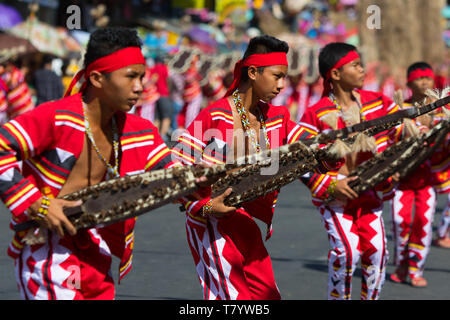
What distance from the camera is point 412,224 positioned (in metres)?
7.86

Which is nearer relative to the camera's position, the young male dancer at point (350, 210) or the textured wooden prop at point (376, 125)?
the textured wooden prop at point (376, 125)

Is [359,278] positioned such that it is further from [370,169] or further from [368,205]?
[370,169]

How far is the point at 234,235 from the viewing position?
486 cm

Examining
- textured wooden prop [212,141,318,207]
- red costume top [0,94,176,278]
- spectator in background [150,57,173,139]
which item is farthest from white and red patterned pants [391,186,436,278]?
spectator in background [150,57,173,139]

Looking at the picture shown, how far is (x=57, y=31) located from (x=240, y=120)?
18490 millimetres

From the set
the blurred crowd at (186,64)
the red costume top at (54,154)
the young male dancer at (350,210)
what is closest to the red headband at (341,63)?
the young male dancer at (350,210)

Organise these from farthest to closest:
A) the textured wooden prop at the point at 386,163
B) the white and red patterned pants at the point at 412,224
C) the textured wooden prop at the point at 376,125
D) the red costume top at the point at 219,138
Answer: the white and red patterned pants at the point at 412,224, the textured wooden prop at the point at 386,163, the red costume top at the point at 219,138, the textured wooden prop at the point at 376,125

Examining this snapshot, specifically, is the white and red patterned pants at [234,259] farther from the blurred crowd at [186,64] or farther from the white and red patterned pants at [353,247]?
the blurred crowd at [186,64]

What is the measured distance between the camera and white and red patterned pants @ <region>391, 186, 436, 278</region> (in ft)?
25.2

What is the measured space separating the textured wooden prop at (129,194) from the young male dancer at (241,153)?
0.74 metres

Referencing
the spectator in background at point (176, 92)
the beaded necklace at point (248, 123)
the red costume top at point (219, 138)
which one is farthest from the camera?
the spectator in background at point (176, 92)

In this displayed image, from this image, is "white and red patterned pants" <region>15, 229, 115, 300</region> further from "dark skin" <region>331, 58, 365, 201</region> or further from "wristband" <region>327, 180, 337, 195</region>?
"dark skin" <region>331, 58, 365, 201</region>

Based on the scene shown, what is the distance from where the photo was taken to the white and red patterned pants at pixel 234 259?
4816mm
